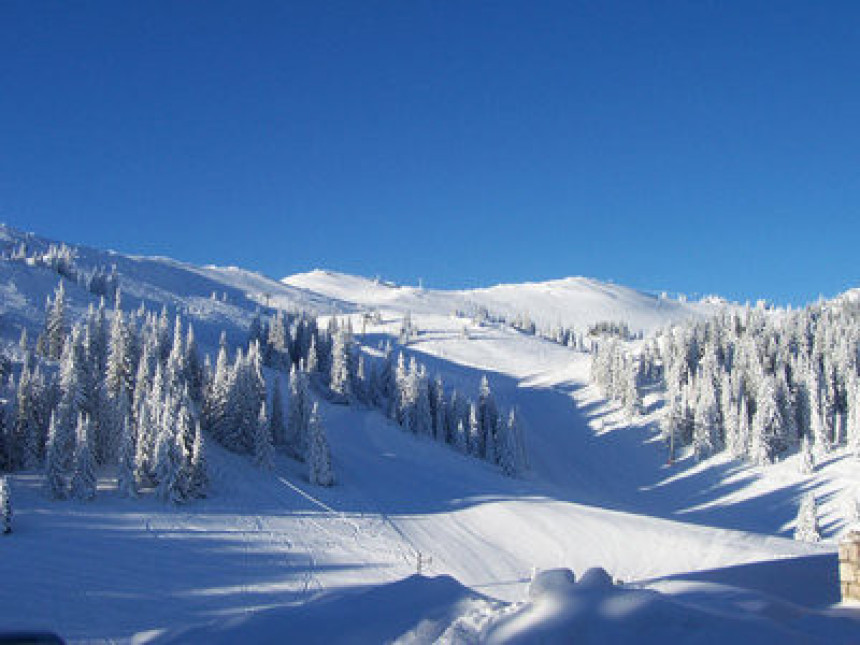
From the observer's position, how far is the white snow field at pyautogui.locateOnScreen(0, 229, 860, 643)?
9000 mm

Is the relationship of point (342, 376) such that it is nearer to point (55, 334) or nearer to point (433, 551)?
point (55, 334)

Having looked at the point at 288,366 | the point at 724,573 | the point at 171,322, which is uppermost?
the point at 171,322

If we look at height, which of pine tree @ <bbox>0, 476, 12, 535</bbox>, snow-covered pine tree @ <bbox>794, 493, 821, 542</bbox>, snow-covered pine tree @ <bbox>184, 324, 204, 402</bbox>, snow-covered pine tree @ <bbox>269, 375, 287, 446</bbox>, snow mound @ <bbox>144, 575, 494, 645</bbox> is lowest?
snow-covered pine tree @ <bbox>794, 493, 821, 542</bbox>

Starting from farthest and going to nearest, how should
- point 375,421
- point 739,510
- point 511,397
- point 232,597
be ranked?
point 511,397 → point 375,421 → point 739,510 → point 232,597

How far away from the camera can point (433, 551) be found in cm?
4056

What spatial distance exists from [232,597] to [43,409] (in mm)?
24266

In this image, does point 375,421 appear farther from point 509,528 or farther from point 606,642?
point 606,642

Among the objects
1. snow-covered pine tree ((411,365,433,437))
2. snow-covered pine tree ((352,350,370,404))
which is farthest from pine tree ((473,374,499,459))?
snow-covered pine tree ((352,350,370,404))

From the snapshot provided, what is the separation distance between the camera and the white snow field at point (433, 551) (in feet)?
29.5

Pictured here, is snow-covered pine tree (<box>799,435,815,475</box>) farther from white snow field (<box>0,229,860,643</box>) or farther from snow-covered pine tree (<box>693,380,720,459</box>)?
snow-covered pine tree (<box>693,380,720,459</box>)

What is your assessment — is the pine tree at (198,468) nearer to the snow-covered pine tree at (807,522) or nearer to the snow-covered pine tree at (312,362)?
the snow-covered pine tree at (312,362)

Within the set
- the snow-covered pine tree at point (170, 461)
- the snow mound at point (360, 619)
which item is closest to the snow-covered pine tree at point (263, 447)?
the snow-covered pine tree at point (170, 461)

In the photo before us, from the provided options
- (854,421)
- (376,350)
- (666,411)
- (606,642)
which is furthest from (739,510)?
(376,350)

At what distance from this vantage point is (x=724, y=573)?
1160 cm
